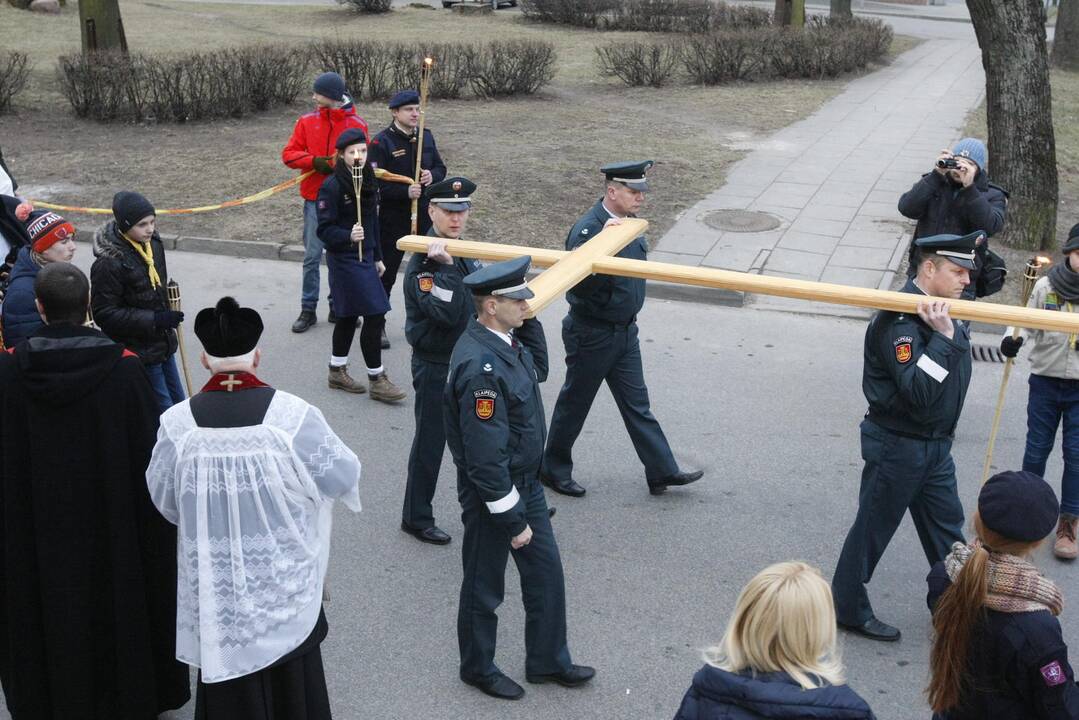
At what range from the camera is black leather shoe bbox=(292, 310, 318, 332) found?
9172 mm

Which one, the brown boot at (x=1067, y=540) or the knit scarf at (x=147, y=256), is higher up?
the knit scarf at (x=147, y=256)

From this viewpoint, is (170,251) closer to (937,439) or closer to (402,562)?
(402,562)

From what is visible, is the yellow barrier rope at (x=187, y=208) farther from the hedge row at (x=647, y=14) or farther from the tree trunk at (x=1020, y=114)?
the hedge row at (x=647, y=14)

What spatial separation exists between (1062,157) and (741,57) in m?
6.63

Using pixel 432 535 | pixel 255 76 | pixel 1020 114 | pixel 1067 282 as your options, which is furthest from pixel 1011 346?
pixel 255 76

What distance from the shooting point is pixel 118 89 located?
1603 centimetres

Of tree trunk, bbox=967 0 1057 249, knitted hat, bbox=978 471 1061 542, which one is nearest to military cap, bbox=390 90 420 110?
tree trunk, bbox=967 0 1057 249

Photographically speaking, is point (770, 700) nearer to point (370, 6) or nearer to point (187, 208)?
point (187, 208)

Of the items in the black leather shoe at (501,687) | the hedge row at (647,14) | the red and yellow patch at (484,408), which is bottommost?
the black leather shoe at (501,687)

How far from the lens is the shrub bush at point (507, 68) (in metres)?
18.2

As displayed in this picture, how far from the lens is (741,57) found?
2020 cm

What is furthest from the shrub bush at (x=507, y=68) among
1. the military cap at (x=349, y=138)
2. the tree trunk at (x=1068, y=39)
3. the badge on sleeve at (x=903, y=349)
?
the badge on sleeve at (x=903, y=349)

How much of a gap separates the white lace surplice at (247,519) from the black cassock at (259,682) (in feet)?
0.14

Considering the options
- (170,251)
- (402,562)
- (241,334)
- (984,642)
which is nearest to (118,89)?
(170,251)
